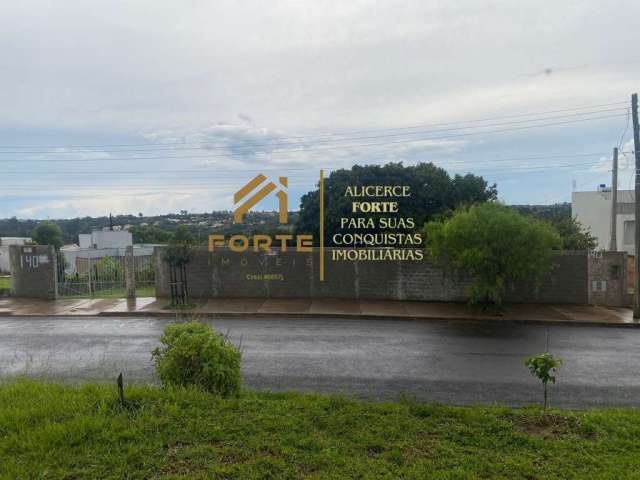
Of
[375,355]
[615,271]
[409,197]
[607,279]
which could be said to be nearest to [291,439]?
[375,355]

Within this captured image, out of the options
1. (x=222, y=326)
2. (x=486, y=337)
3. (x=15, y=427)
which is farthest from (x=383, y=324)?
(x=15, y=427)

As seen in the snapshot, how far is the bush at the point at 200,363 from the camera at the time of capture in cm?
570

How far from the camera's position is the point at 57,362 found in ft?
28.9

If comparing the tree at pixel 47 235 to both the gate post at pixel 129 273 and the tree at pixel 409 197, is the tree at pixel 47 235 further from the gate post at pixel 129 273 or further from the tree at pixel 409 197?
the gate post at pixel 129 273

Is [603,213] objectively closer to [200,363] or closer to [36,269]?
[36,269]

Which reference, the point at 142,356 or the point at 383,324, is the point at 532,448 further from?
the point at 383,324

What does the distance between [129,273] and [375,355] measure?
34.0ft

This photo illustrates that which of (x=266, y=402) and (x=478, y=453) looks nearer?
(x=478, y=453)

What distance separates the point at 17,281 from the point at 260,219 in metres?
9.77

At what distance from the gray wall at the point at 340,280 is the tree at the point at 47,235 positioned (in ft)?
168

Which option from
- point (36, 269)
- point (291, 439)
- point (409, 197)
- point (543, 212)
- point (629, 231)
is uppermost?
point (409, 197)

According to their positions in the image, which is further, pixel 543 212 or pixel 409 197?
pixel 409 197

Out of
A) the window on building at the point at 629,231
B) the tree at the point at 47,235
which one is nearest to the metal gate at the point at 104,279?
the window on building at the point at 629,231

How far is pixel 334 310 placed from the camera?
47.2ft
